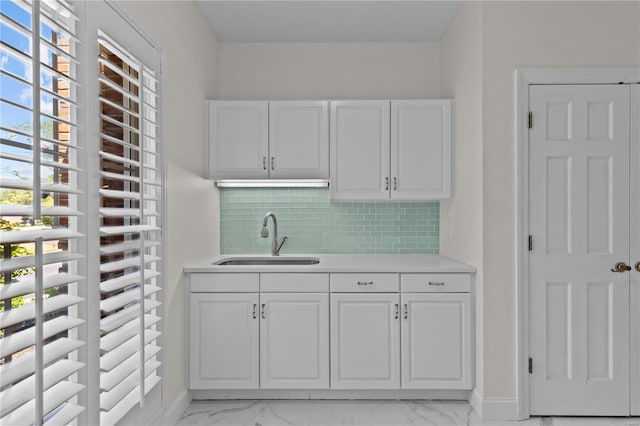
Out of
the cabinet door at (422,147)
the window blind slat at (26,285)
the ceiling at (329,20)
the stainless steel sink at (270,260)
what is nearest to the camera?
the window blind slat at (26,285)

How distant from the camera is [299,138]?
339 centimetres

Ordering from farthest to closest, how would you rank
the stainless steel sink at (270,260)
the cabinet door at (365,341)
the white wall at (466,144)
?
the stainless steel sink at (270,260) → the cabinet door at (365,341) → the white wall at (466,144)

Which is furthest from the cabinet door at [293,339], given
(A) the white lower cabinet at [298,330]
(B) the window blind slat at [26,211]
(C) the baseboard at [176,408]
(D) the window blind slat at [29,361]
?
(B) the window blind slat at [26,211]

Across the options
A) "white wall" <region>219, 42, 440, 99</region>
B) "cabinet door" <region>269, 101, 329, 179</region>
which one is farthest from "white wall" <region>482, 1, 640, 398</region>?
"cabinet door" <region>269, 101, 329, 179</region>

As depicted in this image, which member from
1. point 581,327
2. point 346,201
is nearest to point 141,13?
point 346,201

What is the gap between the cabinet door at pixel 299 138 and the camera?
11.1 feet

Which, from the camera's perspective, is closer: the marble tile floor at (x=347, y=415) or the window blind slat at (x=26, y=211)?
the window blind slat at (x=26, y=211)

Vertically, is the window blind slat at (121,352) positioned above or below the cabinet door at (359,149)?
below

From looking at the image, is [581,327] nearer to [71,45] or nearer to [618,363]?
[618,363]

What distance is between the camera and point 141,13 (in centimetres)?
219

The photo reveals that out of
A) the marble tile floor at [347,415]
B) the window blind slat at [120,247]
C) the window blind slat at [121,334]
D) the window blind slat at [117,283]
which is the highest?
the window blind slat at [120,247]

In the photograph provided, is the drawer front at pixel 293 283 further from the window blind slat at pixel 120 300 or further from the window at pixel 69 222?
the window blind slat at pixel 120 300

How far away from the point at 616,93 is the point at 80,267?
3.05 meters

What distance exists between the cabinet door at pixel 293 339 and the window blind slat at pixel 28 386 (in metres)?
1.51
